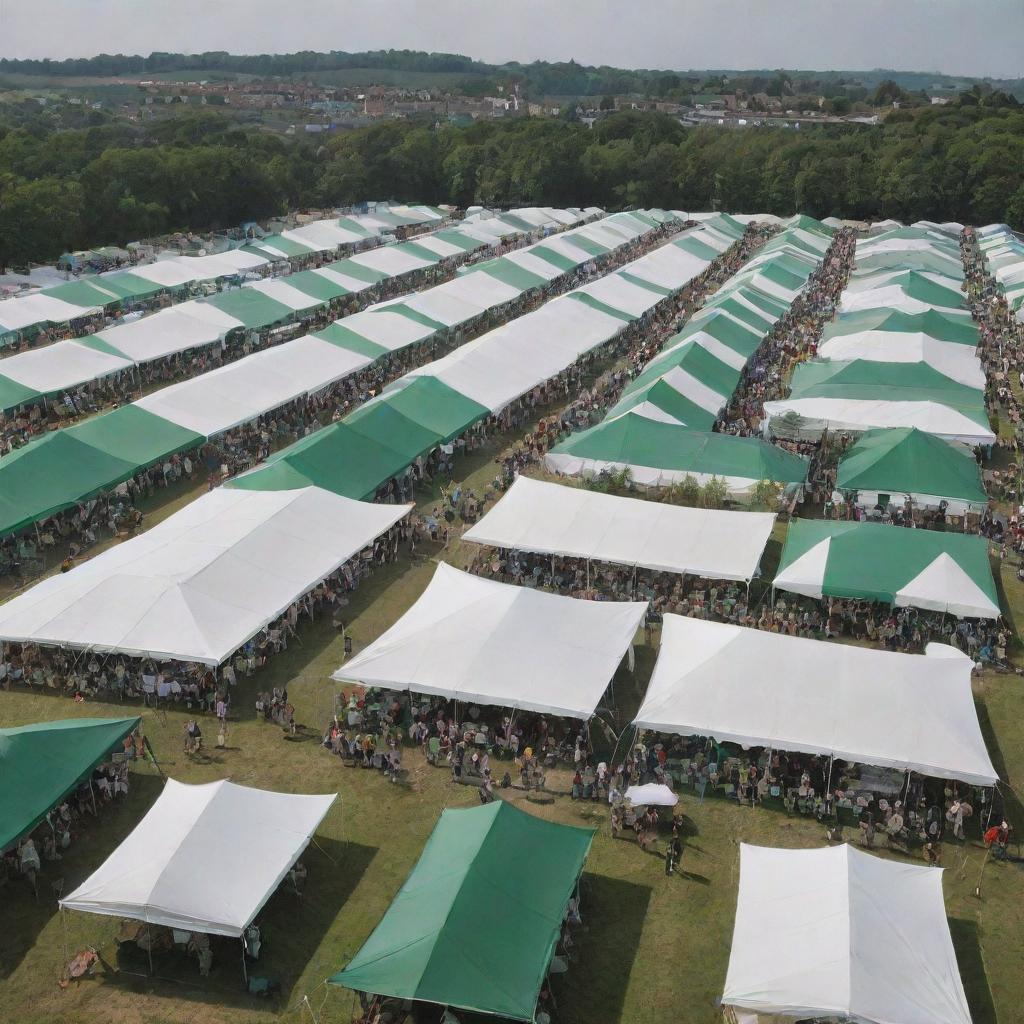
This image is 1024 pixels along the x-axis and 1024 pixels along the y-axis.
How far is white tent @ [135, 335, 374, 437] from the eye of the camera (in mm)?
24344

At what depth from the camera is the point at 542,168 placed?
245ft

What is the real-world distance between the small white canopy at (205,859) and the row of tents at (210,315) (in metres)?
17.5

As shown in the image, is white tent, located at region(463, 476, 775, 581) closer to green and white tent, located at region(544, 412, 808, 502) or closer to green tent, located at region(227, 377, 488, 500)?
green and white tent, located at region(544, 412, 808, 502)

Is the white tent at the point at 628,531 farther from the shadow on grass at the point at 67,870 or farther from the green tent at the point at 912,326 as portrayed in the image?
the green tent at the point at 912,326

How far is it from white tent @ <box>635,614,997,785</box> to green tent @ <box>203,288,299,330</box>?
24.1m

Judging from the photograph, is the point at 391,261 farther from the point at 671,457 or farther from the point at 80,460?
the point at 671,457

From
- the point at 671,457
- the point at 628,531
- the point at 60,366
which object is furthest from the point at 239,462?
the point at 628,531

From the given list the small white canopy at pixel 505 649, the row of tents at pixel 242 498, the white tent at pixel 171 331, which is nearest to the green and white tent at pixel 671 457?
the row of tents at pixel 242 498

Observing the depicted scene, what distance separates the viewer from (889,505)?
21.4 metres

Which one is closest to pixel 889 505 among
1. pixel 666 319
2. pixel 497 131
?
pixel 666 319

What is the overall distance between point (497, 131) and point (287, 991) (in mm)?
82950

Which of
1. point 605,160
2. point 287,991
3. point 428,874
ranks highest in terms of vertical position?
point 605,160

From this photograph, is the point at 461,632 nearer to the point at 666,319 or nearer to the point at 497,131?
the point at 666,319

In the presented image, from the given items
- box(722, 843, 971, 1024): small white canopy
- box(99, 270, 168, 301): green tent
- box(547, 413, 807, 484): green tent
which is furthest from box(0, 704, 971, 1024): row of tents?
box(99, 270, 168, 301): green tent
